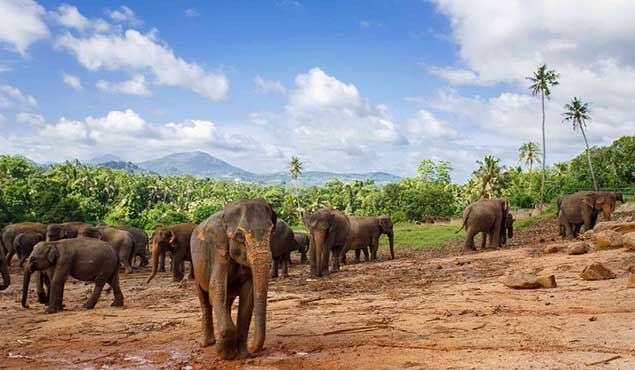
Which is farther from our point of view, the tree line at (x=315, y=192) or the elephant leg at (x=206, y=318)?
the tree line at (x=315, y=192)

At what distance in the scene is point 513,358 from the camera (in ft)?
21.2

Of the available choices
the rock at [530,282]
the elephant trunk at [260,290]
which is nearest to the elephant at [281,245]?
the rock at [530,282]

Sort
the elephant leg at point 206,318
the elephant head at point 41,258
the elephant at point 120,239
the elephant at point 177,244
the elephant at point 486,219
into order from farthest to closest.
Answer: the elephant at point 486,219
the elephant at point 120,239
the elephant at point 177,244
the elephant head at point 41,258
the elephant leg at point 206,318

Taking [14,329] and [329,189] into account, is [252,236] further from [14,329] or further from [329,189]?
[329,189]

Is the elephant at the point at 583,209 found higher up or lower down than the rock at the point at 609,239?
higher up

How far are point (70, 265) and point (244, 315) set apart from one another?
23.2ft

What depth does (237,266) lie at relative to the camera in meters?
7.38

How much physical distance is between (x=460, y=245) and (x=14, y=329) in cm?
2167

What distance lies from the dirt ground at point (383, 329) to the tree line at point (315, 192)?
20.3 m

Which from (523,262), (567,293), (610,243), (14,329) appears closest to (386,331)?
(567,293)

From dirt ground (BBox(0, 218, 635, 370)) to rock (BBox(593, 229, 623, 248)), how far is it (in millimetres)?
1616

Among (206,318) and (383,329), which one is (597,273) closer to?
(383,329)

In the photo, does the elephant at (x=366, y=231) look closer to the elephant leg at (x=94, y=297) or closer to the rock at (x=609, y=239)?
the rock at (x=609, y=239)

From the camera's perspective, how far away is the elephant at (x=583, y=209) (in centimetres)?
2358
